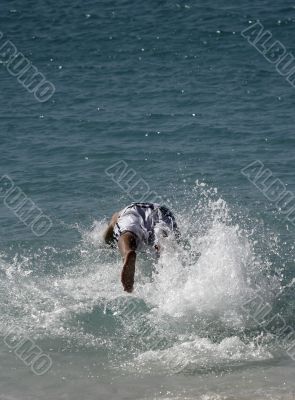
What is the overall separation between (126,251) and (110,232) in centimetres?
132

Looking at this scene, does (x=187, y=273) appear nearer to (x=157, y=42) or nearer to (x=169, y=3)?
(x=157, y=42)

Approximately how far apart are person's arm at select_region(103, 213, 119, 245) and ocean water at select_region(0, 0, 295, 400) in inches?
14.0

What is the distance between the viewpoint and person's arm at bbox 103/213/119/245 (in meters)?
10.4

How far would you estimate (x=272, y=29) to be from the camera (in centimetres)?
2242

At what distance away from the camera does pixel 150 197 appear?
1335 centimetres

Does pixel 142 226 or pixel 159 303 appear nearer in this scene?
pixel 159 303

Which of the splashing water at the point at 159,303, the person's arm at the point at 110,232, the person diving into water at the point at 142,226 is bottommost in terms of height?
the splashing water at the point at 159,303

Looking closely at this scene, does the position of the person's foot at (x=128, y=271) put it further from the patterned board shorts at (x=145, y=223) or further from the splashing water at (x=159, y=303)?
Answer: the patterned board shorts at (x=145, y=223)

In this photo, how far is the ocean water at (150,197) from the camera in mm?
8141

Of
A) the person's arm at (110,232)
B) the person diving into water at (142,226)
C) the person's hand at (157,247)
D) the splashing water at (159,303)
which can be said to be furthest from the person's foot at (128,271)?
the person's arm at (110,232)

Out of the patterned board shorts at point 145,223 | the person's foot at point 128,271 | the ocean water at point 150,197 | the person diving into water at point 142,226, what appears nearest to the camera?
the ocean water at point 150,197

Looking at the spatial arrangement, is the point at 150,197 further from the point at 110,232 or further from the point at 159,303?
the point at 159,303

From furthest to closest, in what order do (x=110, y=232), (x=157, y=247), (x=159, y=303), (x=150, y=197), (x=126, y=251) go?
(x=150, y=197) < (x=110, y=232) < (x=157, y=247) < (x=159, y=303) < (x=126, y=251)

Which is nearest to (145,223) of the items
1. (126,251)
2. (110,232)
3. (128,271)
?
(110,232)
